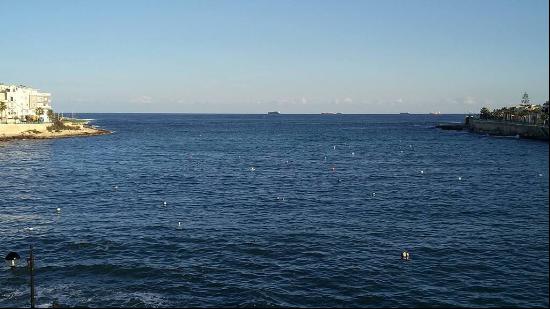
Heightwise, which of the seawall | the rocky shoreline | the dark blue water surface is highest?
the seawall

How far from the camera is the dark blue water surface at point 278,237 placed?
3042 centimetres

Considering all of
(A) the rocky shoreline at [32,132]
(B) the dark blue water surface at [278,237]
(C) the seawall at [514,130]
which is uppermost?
(C) the seawall at [514,130]

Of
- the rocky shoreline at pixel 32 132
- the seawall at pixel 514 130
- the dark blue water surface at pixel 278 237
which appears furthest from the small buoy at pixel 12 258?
the seawall at pixel 514 130

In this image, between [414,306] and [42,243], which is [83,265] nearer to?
[42,243]

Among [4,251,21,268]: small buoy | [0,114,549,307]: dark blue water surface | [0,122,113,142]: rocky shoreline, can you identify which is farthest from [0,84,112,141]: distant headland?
[4,251,21,268]: small buoy

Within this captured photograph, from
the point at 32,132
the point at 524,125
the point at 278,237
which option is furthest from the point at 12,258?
the point at 524,125

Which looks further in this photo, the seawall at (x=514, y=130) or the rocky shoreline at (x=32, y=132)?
the rocky shoreline at (x=32, y=132)

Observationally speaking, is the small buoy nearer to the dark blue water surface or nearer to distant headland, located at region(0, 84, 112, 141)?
the dark blue water surface

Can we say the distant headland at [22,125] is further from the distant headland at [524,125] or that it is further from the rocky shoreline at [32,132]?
the distant headland at [524,125]

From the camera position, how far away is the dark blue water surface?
99.8 feet

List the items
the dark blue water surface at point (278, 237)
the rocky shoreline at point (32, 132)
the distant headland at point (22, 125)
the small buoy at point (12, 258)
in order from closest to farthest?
the dark blue water surface at point (278, 237) < the small buoy at point (12, 258) < the rocky shoreline at point (32, 132) < the distant headland at point (22, 125)

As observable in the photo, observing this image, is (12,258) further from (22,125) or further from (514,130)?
(514,130)

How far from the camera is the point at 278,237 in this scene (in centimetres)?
4166

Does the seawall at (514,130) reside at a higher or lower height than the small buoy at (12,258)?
higher
